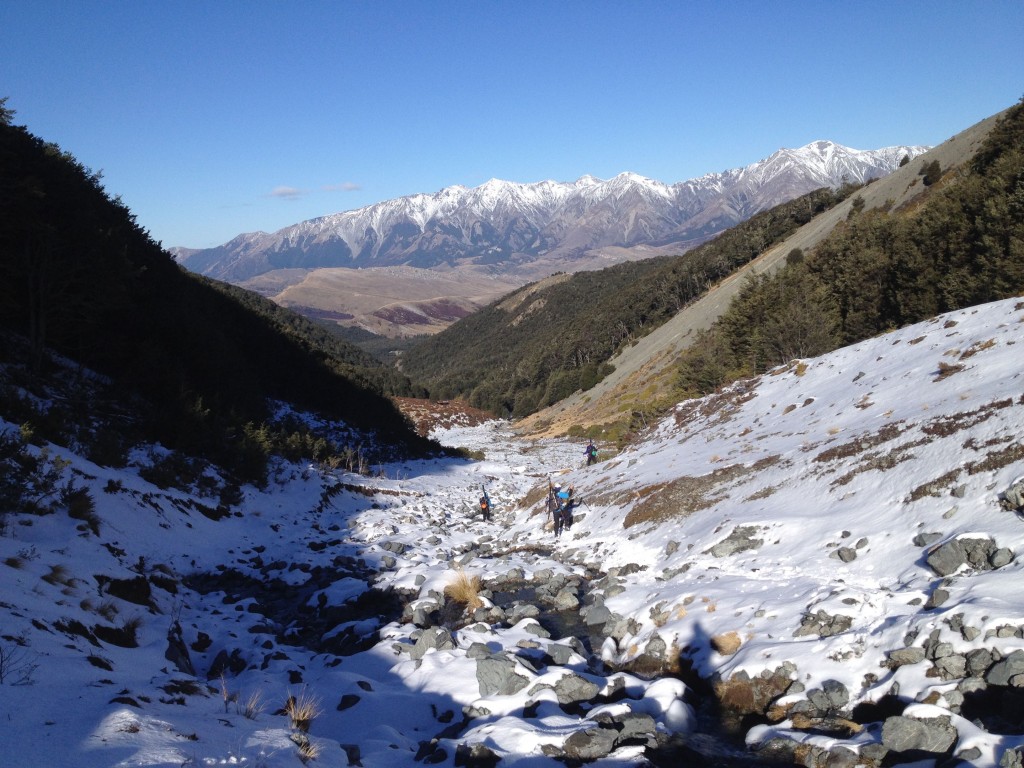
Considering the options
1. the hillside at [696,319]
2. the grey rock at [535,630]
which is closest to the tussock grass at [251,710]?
the grey rock at [535,630]

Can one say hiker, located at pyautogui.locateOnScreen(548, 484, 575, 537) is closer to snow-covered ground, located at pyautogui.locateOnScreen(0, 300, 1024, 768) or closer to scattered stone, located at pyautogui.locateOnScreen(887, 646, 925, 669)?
snow-covered ground, located at pyautogui.locateOnScreen(0, 300, 1024, 768)

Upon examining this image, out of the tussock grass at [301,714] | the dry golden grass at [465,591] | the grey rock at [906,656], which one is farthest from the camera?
the dry golden grass at [465,591]

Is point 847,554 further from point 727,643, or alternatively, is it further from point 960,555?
point 727,643

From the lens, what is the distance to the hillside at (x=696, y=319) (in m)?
56.2

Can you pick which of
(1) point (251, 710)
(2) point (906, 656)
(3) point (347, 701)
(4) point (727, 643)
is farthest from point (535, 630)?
(2) point (906, 656)

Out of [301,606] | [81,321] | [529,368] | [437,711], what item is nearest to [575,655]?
[437,711]

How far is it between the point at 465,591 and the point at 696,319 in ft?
216

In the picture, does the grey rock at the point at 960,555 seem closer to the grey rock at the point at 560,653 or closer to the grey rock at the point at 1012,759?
the grey rock at the point at 1012,759

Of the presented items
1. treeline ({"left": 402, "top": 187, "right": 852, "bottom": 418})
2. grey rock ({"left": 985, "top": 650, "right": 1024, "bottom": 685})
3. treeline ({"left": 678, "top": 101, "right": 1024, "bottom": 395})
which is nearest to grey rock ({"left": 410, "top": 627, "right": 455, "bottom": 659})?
grey rock ({"left": 985, "top": 650, "right": 1024, "bottom": 685})

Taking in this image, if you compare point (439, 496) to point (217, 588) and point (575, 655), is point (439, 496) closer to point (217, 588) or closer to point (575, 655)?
point (217, 588)

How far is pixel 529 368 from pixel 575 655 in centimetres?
11984

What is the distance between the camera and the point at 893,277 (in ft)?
117

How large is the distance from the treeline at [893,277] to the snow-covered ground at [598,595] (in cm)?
1159

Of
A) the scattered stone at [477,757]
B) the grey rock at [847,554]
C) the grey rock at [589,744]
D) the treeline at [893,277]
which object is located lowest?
the grey rock at [589,744]
